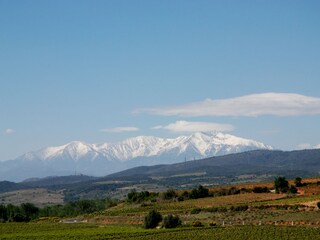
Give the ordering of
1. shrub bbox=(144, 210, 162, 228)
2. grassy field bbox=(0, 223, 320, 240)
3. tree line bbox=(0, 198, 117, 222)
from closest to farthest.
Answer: grassy field bbox=(0, 223, 320, 240)
shrub bbox=(144, 210, 162, 228)
tree line bbox=(0, 198, 117, 222)

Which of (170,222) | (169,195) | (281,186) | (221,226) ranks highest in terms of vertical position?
(281,186)

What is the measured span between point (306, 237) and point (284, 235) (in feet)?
11.4

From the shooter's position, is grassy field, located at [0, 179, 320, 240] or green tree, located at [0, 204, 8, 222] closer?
grassy field, located at [0, 179, 320, 240]

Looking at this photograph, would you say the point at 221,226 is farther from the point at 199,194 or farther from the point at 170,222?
the point at 199,194

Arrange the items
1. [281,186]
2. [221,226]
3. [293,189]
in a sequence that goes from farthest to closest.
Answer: [281,186] < [293,189] < [221,226]

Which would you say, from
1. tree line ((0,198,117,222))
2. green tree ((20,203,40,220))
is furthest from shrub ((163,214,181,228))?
green tree ((20,203,40,220))

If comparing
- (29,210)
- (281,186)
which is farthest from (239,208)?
(29,210)

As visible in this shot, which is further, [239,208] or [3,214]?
[3,214]

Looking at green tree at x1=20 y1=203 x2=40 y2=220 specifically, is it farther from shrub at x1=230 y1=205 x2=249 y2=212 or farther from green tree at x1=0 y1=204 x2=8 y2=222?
shrub at x1=230 y1=205 x2=249 y2=212

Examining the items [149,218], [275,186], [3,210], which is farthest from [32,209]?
[149,218]

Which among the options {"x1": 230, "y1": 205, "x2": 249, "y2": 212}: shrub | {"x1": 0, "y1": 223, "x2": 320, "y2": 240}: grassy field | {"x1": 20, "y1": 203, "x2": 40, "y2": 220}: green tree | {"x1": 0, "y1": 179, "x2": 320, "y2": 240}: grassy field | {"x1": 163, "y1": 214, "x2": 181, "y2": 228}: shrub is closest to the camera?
{"x1": 0, "y1": 223, "x2": 320, "y2": 240}: grassy field

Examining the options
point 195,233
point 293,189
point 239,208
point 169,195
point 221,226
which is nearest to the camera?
point 195,233

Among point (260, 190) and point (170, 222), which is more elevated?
point (260, 190)

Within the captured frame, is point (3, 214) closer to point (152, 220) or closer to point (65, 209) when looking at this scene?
point (65, 209)
